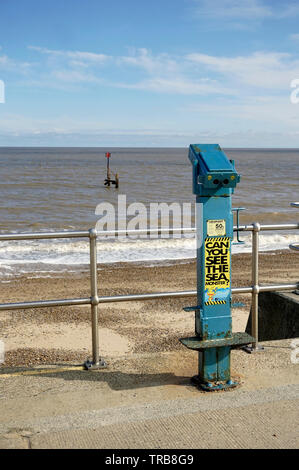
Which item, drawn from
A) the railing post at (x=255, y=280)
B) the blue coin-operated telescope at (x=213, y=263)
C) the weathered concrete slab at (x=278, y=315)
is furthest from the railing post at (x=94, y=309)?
the weathered concrete slab at (x=278, y=315)

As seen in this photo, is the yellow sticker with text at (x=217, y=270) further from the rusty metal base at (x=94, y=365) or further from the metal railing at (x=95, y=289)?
the rusty metal base at (x=94, y=365)

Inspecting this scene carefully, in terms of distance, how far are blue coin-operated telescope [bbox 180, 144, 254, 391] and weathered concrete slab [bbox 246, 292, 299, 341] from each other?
1.32 metres

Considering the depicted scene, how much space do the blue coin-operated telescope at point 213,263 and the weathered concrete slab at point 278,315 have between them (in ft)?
→ 4.33

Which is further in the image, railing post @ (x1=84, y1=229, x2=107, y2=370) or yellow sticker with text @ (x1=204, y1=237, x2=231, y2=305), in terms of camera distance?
railing post @ (x1=84, y1=229, x2=107, y2=370)

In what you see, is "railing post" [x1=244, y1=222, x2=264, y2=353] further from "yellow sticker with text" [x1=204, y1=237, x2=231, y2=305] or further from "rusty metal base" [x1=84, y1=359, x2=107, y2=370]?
"rusty metal base" [x1=84, y1=359, x2=107, y2=370]

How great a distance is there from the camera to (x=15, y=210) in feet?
78.9

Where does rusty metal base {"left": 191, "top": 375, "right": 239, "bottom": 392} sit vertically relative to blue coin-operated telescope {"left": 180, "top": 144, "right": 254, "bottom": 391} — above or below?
below

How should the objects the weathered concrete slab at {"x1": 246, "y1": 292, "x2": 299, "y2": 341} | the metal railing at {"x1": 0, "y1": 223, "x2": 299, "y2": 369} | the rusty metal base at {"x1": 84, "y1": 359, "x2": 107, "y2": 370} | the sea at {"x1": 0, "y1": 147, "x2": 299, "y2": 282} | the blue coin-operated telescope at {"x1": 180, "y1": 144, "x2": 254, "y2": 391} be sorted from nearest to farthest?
the blue coin-operated telescope at {"x1": 180, "y1": 144, "x2": 254, "y2": 391}
the metal railing at {"x1": 0, "y1": 223, "x2": 299, "y2": 369}
the rusty metal base at {"x1": 84, "y1": 359, "x2": 107, "y2": 370}
the weathered concrete slab at {"x1": 246, "y1": 292, "x2": 299, "y2": 341}
the sea at {"x1": 0, "y1": 147, "x2": 299, "y2": 282}

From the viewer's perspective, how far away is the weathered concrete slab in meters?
4.76

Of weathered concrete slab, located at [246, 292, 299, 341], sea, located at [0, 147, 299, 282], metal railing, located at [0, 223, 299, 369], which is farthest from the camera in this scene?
sea, located at [0, 147, 299, 282]

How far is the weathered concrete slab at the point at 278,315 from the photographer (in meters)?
Answer: 4.76

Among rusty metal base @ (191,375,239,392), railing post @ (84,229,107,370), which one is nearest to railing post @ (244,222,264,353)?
rusty metal base @ (191,375,239,392)
